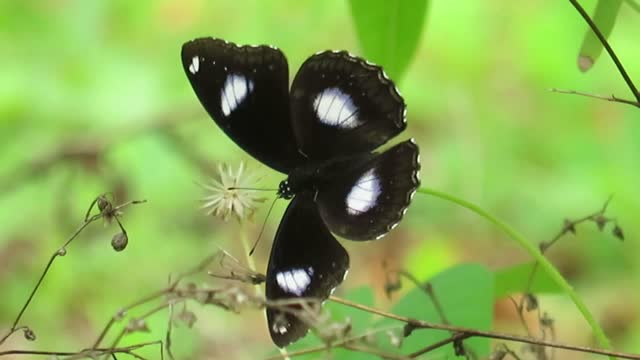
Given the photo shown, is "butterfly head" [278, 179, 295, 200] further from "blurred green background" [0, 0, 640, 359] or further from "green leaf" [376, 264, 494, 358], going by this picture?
"blurred green background" [0, 0, 640, 359]

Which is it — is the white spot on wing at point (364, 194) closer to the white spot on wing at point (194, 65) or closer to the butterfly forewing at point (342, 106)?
the butterfly forewing at point (342, 106)

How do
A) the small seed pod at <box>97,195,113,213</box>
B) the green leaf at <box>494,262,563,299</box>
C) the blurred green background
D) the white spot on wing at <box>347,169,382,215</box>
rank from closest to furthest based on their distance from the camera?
the small seed pod at <box>97,195,113,213</box>, the white spot on wing at <box>347,169,382,215</box>, the green leaf at <box>494,262,563,299</box>, the blurred green background

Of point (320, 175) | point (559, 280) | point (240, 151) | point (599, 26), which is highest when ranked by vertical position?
point (240, 151)

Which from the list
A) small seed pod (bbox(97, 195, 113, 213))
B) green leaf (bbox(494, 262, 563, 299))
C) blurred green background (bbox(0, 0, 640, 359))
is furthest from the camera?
blurred green background (bbox(0, 0, 640, 359))

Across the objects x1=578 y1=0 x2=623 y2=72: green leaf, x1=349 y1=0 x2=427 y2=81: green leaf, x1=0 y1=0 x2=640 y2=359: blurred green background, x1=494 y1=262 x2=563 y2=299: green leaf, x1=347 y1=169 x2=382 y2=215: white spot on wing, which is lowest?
x1=494 y1=262 x2=563 y2=299: green leaf

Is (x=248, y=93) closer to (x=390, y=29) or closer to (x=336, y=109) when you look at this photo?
(x=336, y=109)

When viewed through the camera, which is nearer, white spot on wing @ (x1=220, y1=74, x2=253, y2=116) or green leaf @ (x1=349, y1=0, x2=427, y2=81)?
white spot on wing @ (x1=220, y1=74, x2=253, y2=116)

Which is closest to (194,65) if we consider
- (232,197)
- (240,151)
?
(232,197)

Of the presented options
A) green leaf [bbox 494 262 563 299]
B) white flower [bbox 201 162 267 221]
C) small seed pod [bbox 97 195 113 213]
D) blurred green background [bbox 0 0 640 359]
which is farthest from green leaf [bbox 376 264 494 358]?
blurred green background [bbox 0 0 640 359]

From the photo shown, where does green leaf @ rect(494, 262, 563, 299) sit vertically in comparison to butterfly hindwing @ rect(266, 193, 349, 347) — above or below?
above
